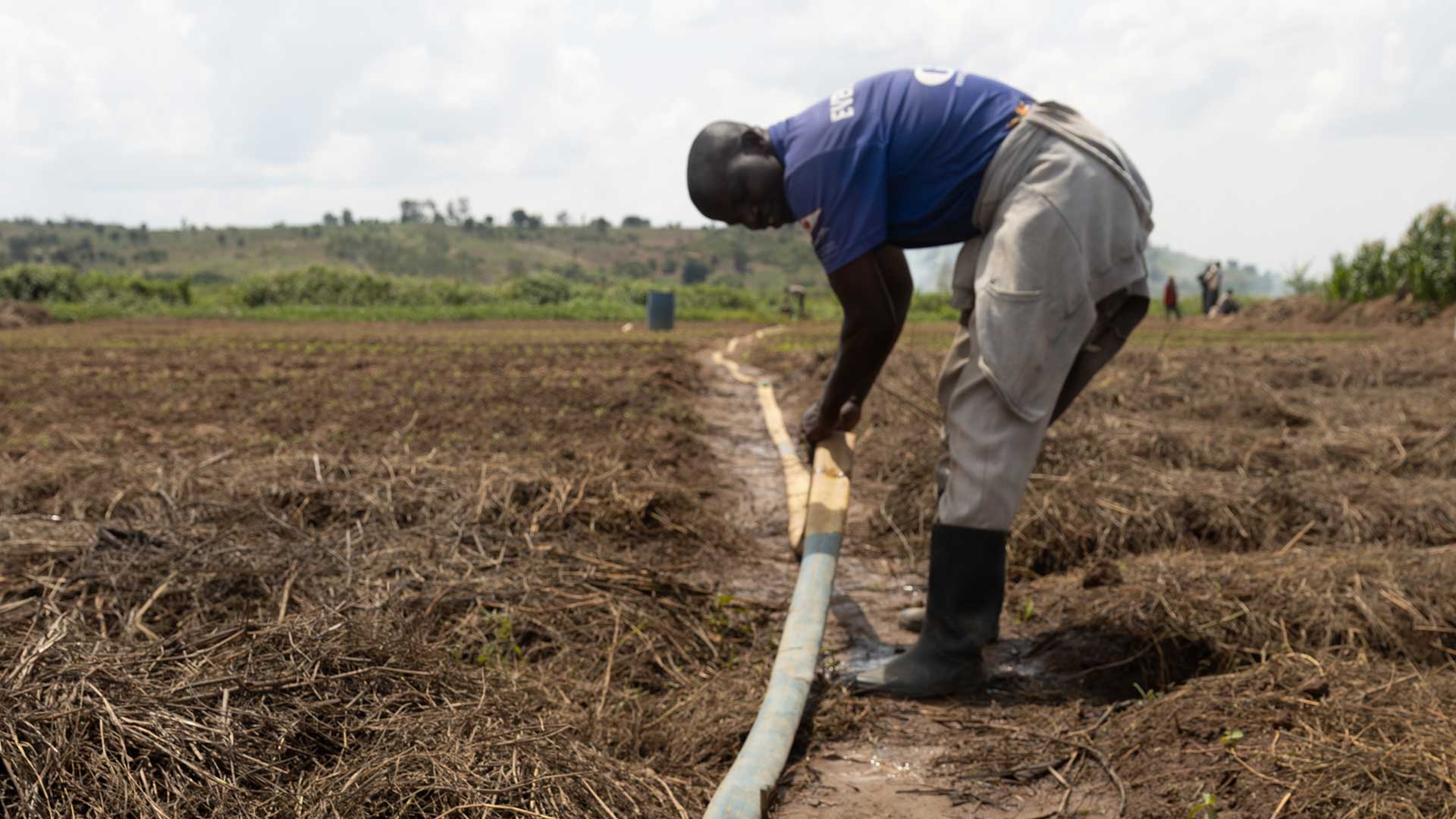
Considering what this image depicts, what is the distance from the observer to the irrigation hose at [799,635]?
6.17ft

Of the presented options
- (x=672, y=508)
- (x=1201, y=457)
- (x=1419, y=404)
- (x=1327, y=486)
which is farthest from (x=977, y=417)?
(x=1419, y=404)

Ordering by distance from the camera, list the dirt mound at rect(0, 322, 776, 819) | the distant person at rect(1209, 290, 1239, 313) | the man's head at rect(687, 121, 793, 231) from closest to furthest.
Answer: the dirt mound at rect(0, 322, 776, 819) < the man's head at rect(687, 121, 793, 231) < the distant person at rect(1209, 290, 1239, 313)

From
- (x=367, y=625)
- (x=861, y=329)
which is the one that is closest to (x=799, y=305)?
(x=861, y=329)

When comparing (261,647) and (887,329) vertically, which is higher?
(887,329)

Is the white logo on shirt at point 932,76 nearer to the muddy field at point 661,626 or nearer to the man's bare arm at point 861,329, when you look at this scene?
the man's bare arm at point 861,329

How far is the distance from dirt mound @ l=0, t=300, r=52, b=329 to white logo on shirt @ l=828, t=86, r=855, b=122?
22.4 metres

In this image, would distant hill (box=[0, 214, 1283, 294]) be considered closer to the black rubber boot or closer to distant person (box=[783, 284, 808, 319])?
distant person (box=[783, 284, 808, 319])

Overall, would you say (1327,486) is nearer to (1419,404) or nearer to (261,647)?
(1419,404)

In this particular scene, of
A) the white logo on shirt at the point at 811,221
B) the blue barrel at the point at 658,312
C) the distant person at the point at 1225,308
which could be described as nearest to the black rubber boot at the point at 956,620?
the white logo on shirt at the point at 811,221

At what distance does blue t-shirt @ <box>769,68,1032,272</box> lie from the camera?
2.47m

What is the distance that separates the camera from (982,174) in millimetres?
2568

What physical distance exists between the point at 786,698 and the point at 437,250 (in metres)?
67.2

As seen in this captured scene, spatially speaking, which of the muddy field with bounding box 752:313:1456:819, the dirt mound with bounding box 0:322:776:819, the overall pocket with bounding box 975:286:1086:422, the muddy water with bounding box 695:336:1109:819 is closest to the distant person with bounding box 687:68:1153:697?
the overall pocket with bounding box 975:286:1086:422

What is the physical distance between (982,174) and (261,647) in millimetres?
2036
